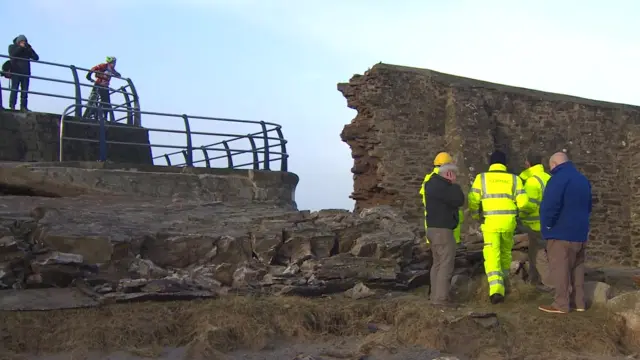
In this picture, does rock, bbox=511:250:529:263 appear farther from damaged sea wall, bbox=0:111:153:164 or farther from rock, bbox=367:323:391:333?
damaged sea wall, bbox=0:111:153:164

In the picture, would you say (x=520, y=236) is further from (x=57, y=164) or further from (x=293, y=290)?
(x=57, y=164)

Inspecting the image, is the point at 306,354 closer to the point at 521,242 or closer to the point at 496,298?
the point at 496,298

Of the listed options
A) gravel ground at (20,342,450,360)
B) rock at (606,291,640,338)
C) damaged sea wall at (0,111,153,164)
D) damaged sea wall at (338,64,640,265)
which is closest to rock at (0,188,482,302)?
gravel ground at (20,342,450,360)

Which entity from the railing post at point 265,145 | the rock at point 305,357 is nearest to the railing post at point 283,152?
the railing post at point 265,145

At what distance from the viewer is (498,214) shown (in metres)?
6.93

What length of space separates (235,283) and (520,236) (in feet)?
11.9

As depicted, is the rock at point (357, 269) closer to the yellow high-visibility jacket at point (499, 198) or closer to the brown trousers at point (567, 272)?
the yellow high-visibility jacket at point (499, 198)

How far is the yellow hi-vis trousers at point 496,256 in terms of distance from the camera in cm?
684

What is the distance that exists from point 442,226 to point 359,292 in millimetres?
1073

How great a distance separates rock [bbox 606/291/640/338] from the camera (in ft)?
19.7

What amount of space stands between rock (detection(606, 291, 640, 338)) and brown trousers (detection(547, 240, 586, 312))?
31 centimetres

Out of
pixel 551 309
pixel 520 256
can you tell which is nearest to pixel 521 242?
pixel 520 256

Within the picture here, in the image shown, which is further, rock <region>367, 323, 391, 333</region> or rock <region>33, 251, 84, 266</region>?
rock <region>33, 251, 84, 266</region>

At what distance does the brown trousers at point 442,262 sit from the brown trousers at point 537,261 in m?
1.39
